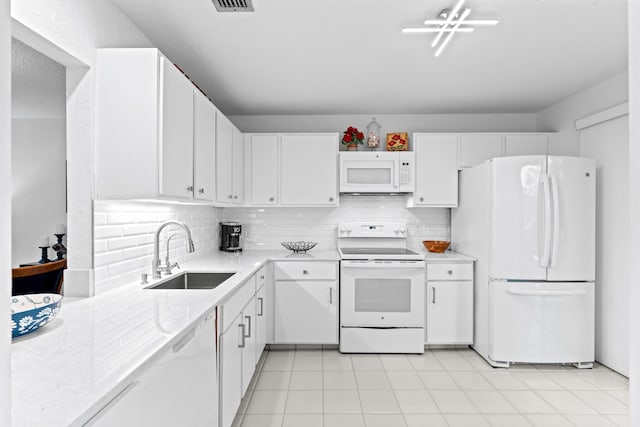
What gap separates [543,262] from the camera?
10.0 feet

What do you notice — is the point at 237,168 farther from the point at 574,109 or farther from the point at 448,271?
the point at 574,109

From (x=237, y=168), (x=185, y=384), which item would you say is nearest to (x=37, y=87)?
(x=185, y=384)

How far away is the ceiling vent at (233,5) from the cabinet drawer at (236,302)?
1.56 m

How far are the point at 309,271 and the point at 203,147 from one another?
1561 millimetres

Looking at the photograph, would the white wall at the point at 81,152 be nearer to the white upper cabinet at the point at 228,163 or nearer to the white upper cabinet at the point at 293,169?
the white upper cabinet at the point at 228,163

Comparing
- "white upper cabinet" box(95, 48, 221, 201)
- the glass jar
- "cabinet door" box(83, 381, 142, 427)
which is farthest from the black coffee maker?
"cabinet door" box(83, 381, 142, 427)

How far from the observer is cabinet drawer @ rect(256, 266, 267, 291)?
294 centimetres

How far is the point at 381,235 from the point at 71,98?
3042mm

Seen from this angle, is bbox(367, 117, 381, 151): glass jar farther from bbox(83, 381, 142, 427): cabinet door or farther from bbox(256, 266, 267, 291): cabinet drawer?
bbox(83, 381, 142, 427): cabinet door

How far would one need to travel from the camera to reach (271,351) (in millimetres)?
3551

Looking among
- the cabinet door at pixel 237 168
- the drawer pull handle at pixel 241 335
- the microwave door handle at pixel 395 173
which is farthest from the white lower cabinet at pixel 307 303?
the drawer pull handle at pixel 241 335

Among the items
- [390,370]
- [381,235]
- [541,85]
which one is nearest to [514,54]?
[541,85]

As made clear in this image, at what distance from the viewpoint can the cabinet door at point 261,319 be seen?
115 inches

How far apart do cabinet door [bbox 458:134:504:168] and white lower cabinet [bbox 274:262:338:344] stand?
5.59ft
